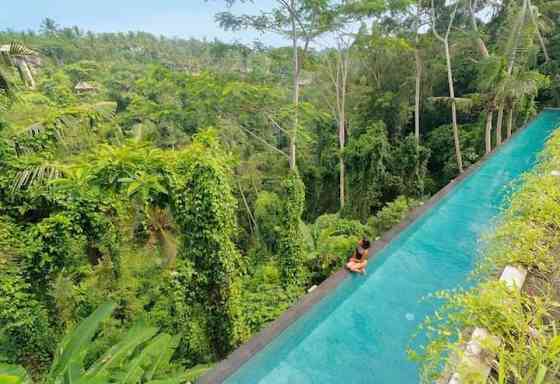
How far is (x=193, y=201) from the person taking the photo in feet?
14.5

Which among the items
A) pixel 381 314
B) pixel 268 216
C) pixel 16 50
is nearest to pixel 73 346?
pixel 381 314

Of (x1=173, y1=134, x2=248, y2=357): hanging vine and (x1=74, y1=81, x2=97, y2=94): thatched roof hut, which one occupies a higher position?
(x1=74, y1=81, x2=97, y2=94): thatched roof hut

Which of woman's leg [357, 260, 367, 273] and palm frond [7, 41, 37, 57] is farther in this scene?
woman's leg [357, 260, 367, 273]

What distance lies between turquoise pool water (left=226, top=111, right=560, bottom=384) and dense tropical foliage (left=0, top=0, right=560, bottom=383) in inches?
46.9

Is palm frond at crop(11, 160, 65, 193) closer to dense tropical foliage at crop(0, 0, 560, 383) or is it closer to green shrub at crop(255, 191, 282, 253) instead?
dense tropical foliage at crop(0, 0, 560, 383)

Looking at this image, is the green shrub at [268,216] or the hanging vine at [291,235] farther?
the green shrub at [268,216]

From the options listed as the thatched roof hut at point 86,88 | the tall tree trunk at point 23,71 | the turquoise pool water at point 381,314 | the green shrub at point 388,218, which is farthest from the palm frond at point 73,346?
the thatched roof hut at point 86,88

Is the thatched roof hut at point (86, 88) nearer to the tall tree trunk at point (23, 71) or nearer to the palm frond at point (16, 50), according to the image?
the tall tree trunk at point (23, 71)

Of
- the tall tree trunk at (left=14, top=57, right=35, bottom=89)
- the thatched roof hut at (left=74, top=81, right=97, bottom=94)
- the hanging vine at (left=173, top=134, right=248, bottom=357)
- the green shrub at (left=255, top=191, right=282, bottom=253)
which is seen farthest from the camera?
the thatched roof hut at (left=74, top=81, right=97, bottom=94)

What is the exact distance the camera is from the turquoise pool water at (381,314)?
4.18 meters

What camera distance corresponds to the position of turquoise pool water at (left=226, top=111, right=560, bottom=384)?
13.7 feet

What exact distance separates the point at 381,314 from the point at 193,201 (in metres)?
3.84

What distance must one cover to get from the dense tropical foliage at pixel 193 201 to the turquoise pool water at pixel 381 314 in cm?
119

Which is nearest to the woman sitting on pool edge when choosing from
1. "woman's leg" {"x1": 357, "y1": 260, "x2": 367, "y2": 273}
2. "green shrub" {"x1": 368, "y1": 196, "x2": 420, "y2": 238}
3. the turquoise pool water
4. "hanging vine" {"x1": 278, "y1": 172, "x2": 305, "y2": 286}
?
"woman's leg" {"x1": 357, "y1": 260, "x2": 367, "y2": 273}
